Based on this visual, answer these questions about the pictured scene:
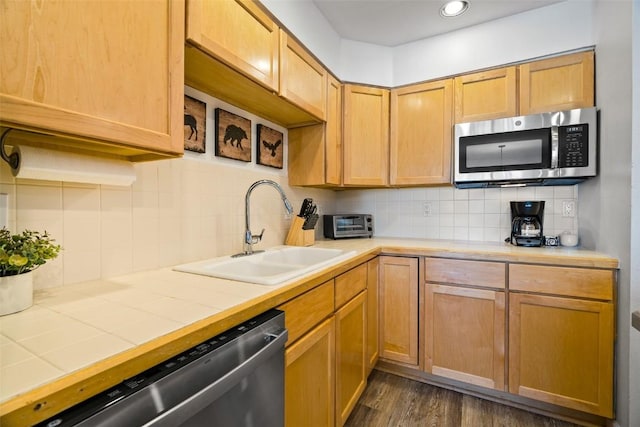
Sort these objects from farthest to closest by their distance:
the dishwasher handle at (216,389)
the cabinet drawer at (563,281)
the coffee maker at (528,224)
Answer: the coffee maker at (528,224), the cabinet drawer at (563,281), the dishwasher handle at (216,389)

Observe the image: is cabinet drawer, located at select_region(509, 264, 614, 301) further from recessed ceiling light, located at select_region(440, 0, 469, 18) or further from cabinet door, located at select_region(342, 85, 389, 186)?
recessed ceiling light, located at select_region(440, 0, 469, 18)

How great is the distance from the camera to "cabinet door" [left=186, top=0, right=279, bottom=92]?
1.03m

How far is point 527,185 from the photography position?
2.06 m

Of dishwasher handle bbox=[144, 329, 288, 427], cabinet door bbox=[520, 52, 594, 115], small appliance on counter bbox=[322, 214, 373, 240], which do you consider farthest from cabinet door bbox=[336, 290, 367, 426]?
cabinet door bbox=[520, 52, 594, 115]

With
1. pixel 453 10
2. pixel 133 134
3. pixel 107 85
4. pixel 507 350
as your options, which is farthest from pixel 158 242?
pixel 453 10

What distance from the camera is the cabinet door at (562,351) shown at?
1.46m

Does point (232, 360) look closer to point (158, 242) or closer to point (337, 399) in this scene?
point (158, 242)

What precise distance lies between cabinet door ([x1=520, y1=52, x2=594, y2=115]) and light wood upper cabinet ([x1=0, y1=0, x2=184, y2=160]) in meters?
2.06

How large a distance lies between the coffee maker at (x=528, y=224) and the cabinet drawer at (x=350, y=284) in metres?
1.13

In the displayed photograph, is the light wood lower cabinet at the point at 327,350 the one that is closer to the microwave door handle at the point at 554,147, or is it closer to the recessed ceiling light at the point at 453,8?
the microwave door handle at the point at 554,147

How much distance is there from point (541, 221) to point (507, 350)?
35.0 inches

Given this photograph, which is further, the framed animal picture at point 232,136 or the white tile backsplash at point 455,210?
the white tile backsplash at point 455,210

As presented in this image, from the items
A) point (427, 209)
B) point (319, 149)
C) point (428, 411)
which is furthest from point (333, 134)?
point (428, 411)

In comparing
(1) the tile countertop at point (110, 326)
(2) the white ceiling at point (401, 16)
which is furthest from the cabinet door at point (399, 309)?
(2) the white ceiling at point (401, 16)
